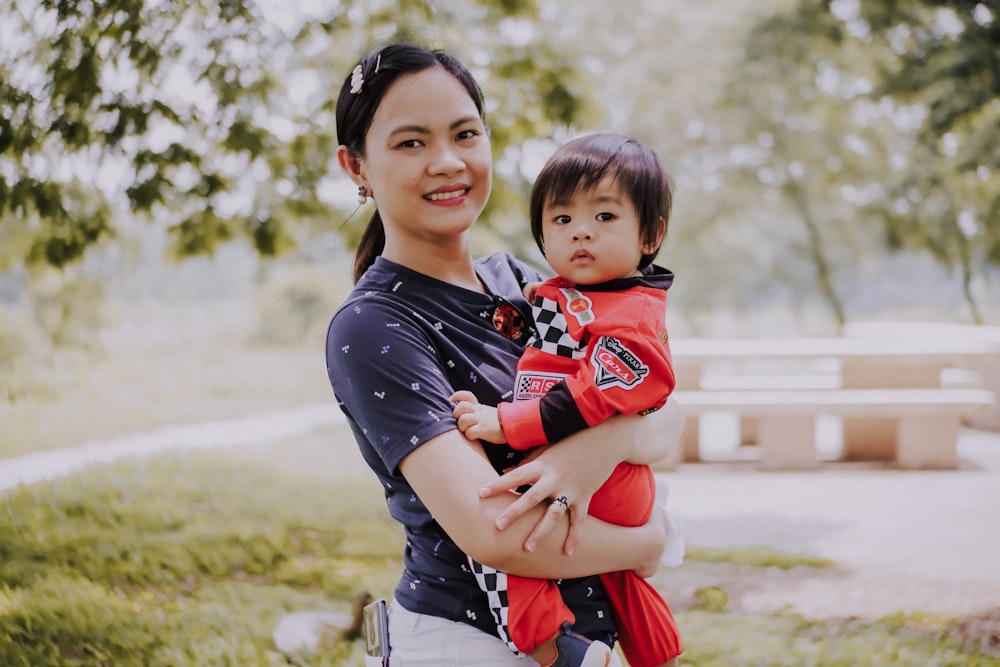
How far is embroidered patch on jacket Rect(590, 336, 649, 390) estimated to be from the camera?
133cm

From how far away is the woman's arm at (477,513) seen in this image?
123cm

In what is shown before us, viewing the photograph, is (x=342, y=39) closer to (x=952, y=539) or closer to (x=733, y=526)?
(x=733, y=526)

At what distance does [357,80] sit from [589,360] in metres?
0.61

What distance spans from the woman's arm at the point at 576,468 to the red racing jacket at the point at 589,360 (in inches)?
1.0

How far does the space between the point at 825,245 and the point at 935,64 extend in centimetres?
1312

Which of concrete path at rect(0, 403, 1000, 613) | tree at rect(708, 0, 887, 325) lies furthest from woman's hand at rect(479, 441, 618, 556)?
tree at rect(708, 0, 887, 325)

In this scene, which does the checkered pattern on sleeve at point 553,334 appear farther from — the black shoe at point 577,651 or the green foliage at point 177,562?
the green foliage at point 177,562

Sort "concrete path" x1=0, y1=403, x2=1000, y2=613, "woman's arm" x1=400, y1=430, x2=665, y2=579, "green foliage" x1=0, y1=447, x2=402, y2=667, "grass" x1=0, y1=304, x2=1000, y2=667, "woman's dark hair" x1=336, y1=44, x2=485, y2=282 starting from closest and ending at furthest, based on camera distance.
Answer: "woman's arm" x1=400, y1=430, x2=665, y2=579 < "woman's dark hair" x1=336, y1=44, x2=485, y2=282 < "grass" x1=0, y1=304, x2=1000, y2=667 < "green foliage" x1=0, y1=447, x2=402, y2=667 < "concrete path" x1=0, y1=403, x2=1000, y2=613

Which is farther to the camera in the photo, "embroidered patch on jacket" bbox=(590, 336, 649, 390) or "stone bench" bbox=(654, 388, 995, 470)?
"stone bench" bbox=(654, 388, 995, 470)

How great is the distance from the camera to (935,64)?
6.51 metres

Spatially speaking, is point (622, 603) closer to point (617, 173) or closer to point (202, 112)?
point (617, 173)

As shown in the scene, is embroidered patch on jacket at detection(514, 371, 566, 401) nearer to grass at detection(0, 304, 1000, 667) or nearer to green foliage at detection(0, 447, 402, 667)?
grass at detection(0, 304, 1000, 667)

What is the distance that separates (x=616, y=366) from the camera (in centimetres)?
134

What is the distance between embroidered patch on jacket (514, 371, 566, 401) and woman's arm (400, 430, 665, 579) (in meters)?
0.14
